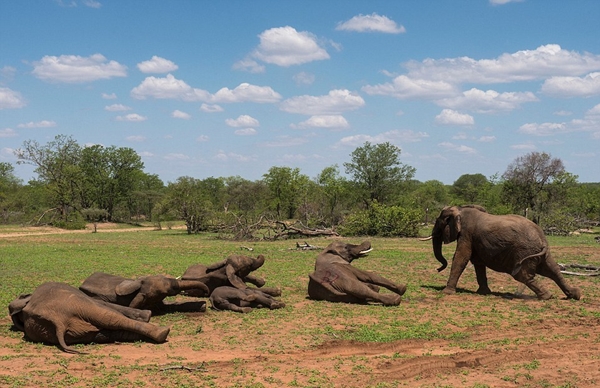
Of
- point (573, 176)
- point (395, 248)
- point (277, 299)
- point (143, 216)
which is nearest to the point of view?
point (277, 299)

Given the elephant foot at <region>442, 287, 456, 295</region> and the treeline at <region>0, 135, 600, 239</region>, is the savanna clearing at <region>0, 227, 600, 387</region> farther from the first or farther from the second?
the treeline at <region>0, 135, 600, 239</region>

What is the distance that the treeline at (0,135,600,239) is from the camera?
35.7 m

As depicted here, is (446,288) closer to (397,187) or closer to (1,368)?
(1,368)

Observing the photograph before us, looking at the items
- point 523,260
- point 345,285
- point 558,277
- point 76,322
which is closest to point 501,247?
point 523,260

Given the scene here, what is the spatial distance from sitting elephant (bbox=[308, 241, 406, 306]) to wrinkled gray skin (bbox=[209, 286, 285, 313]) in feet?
3.75

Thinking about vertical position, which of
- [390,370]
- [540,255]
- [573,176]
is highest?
[573,176]

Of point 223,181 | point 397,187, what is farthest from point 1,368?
point 223,181

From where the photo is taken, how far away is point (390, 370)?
24.4 ft

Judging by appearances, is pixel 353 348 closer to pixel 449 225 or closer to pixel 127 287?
pixel 127 287

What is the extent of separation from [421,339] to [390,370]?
1.72 metres

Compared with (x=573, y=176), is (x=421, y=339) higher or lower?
lower

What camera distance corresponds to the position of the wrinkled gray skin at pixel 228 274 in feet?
38.7

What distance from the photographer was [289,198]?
54.8 metres

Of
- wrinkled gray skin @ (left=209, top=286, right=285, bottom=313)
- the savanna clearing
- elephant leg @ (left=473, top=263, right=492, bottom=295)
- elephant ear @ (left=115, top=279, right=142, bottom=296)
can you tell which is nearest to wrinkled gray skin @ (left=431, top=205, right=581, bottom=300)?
elephant leg @ (left=473, top=263, right=492, bottom=295)
